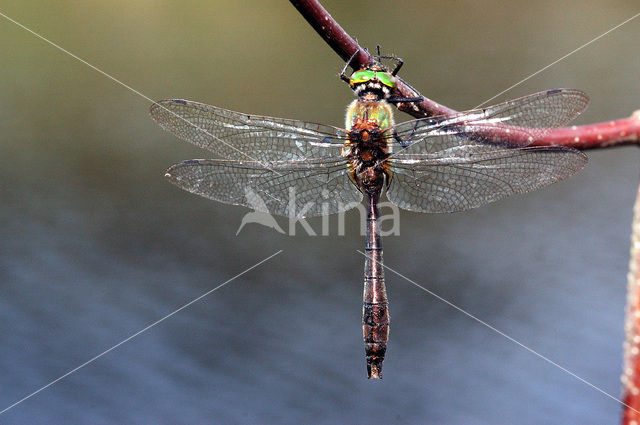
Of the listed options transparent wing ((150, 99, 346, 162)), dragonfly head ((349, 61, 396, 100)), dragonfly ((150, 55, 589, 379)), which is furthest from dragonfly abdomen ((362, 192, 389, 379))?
dragonfly head ((349, 61, 396, 100))

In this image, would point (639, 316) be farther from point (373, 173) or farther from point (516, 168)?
point (373, 173)

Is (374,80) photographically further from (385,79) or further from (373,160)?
(373,160)

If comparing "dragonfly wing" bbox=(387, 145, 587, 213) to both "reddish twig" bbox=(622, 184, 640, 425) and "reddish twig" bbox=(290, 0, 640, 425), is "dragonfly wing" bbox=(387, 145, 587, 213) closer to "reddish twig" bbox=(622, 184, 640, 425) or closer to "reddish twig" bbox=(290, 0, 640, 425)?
"reddish twig" bbox=(290, 0, 640, 425)

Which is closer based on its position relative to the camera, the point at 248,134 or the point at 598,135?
the point at 598,135

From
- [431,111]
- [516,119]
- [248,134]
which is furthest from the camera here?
[248,134]

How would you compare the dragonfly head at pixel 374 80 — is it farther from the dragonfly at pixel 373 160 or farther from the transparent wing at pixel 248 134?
the transparent wing at pixel 248 134

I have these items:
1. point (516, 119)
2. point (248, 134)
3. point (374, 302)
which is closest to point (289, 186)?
point (248, 134)

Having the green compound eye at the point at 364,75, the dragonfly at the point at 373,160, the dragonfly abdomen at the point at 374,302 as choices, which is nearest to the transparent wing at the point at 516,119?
the dragonfly at the point at 373,160
